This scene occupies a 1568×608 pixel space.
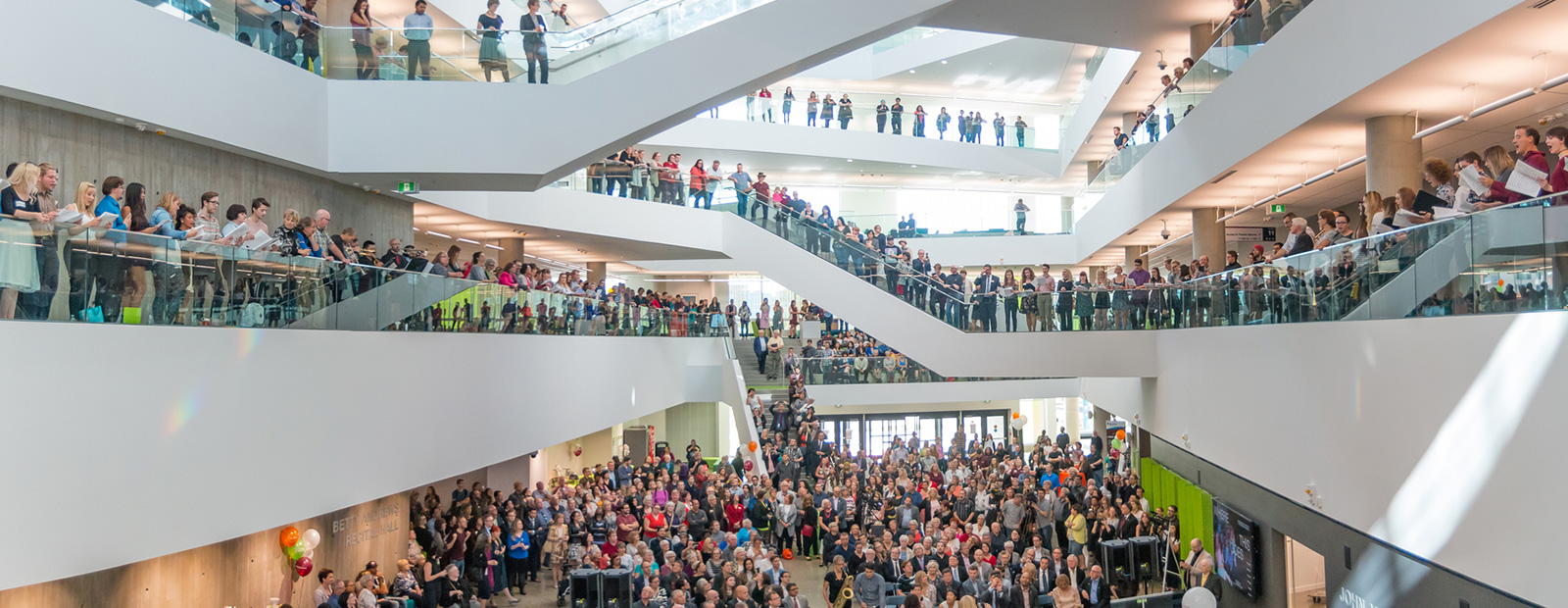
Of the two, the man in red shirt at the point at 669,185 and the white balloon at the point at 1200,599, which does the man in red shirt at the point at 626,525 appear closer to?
the white balloon at the point at 1200,599

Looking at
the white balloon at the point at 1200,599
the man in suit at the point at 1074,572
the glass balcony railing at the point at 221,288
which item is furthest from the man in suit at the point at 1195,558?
the glass balcony railing at the point at 221,288

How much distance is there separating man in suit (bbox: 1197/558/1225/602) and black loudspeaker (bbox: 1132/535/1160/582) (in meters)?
1.20

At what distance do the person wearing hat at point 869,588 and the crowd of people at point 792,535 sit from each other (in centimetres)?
2

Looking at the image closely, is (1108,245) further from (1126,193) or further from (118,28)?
(118,28)

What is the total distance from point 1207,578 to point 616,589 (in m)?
6.68

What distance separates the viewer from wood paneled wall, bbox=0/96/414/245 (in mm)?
8031

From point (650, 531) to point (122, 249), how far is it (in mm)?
8709

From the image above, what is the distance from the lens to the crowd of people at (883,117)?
87.4ft

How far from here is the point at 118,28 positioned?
7.97 meters

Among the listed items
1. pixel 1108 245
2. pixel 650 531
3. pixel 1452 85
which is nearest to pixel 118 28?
pixel 650 531

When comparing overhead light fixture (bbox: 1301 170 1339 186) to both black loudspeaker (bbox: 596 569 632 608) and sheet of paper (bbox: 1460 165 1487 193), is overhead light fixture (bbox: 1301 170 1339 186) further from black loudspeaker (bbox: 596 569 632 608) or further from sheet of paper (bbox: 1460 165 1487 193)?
black loudspeaker (bbox: 596 569 632 608)

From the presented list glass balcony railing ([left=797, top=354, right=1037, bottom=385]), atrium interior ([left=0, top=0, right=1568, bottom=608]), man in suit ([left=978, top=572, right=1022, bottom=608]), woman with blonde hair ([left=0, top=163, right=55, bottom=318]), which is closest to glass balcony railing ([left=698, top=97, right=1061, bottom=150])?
atrium interior ([left=0, top=0, right=1568, bottom=608])

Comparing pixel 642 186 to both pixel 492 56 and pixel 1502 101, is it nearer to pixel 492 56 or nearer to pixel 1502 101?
pixel 492 56

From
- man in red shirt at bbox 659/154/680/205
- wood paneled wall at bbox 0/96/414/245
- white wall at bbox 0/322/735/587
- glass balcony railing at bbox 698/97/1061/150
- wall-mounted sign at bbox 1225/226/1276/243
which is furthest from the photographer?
glass balcony railing at bbox 698/97/1061/150
